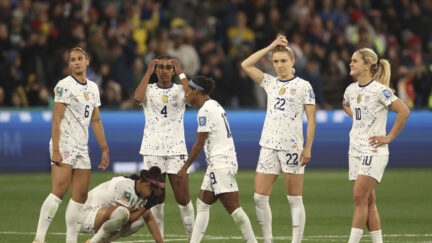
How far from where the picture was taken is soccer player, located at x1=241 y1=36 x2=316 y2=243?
36.6 feet

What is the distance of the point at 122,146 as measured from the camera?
20766mm

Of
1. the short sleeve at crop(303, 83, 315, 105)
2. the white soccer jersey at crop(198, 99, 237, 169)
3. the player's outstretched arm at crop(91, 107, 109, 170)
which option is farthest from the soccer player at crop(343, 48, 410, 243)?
the player's outstretched arm at crop(91, 107, 109, 170)

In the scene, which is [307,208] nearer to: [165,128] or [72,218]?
[165,128]

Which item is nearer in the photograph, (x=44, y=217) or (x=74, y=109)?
(x=44, y=217)

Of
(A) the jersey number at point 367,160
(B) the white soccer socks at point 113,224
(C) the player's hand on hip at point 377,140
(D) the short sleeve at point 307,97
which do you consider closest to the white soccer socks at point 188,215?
(B) the white soccer socks at point 113,224

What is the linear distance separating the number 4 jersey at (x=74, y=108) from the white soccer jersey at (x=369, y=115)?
10.3 feet

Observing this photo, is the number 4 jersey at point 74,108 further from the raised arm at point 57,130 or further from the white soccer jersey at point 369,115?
the white soccer jersey at point 369,115

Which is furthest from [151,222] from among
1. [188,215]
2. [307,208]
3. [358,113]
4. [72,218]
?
[307,208]

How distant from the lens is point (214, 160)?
35.0 ft

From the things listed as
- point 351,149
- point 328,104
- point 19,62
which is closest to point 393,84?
point 328,104

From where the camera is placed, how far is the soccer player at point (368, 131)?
10.6 metres

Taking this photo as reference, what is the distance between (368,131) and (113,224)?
3068 mm

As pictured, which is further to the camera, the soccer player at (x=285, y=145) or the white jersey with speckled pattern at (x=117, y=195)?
the soccer player at (x=285, y=145)

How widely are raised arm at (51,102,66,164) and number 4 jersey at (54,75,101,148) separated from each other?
7cm
